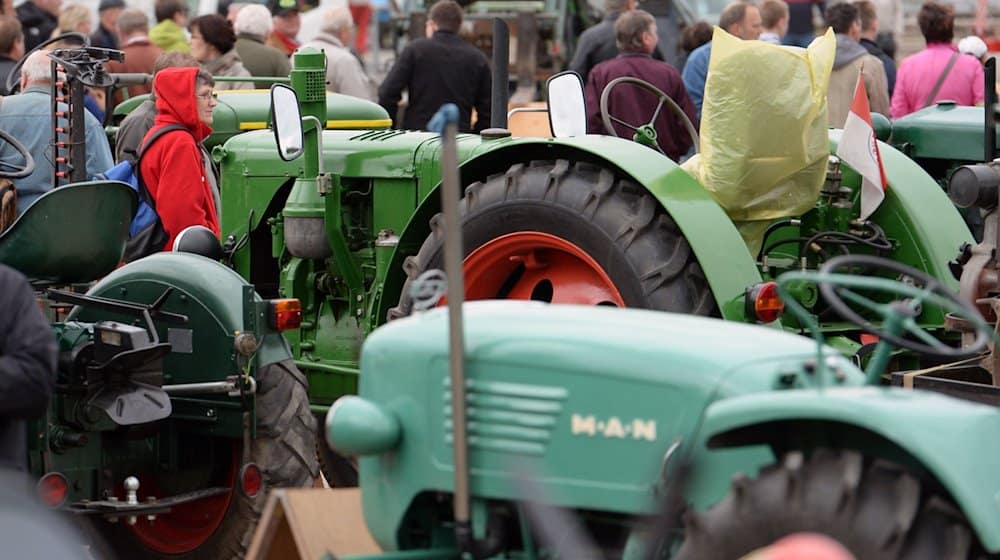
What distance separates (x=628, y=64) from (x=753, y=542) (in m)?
6.52

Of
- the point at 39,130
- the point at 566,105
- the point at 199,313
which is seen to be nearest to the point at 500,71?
the point at 566,105

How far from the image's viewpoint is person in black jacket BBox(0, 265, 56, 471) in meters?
4.13

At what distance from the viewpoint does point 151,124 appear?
809 centimetres

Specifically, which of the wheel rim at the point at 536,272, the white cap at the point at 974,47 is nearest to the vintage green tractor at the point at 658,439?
the wheel rim at the point at 536,272

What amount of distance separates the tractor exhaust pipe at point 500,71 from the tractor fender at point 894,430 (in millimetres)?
3230

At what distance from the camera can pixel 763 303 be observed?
211 inches

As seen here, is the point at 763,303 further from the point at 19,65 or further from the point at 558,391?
the point at 19,65

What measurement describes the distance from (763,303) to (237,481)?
1676 millimetres

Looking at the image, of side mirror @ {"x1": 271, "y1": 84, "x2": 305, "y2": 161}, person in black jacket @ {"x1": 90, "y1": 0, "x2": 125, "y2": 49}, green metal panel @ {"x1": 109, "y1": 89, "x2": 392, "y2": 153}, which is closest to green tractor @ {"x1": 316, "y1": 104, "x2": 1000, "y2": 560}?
side mirror @ {"x1": 271, "y1": 84, "x2": 305, "y2": 161}

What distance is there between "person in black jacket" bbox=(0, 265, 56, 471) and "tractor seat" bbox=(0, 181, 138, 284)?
1015 millimetres

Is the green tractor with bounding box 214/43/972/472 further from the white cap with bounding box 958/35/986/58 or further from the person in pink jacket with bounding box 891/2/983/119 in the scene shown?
the person in pink jacket with bounding box 891/2/983/119

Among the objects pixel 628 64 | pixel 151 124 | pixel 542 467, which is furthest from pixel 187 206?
pixel 542 467

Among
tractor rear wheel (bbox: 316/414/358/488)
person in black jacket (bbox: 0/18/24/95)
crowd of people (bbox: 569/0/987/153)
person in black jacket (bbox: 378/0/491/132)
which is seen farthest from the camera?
person in black jacket (bbox: 378/0/491/132)

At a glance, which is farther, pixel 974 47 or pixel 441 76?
pixel 441 76
